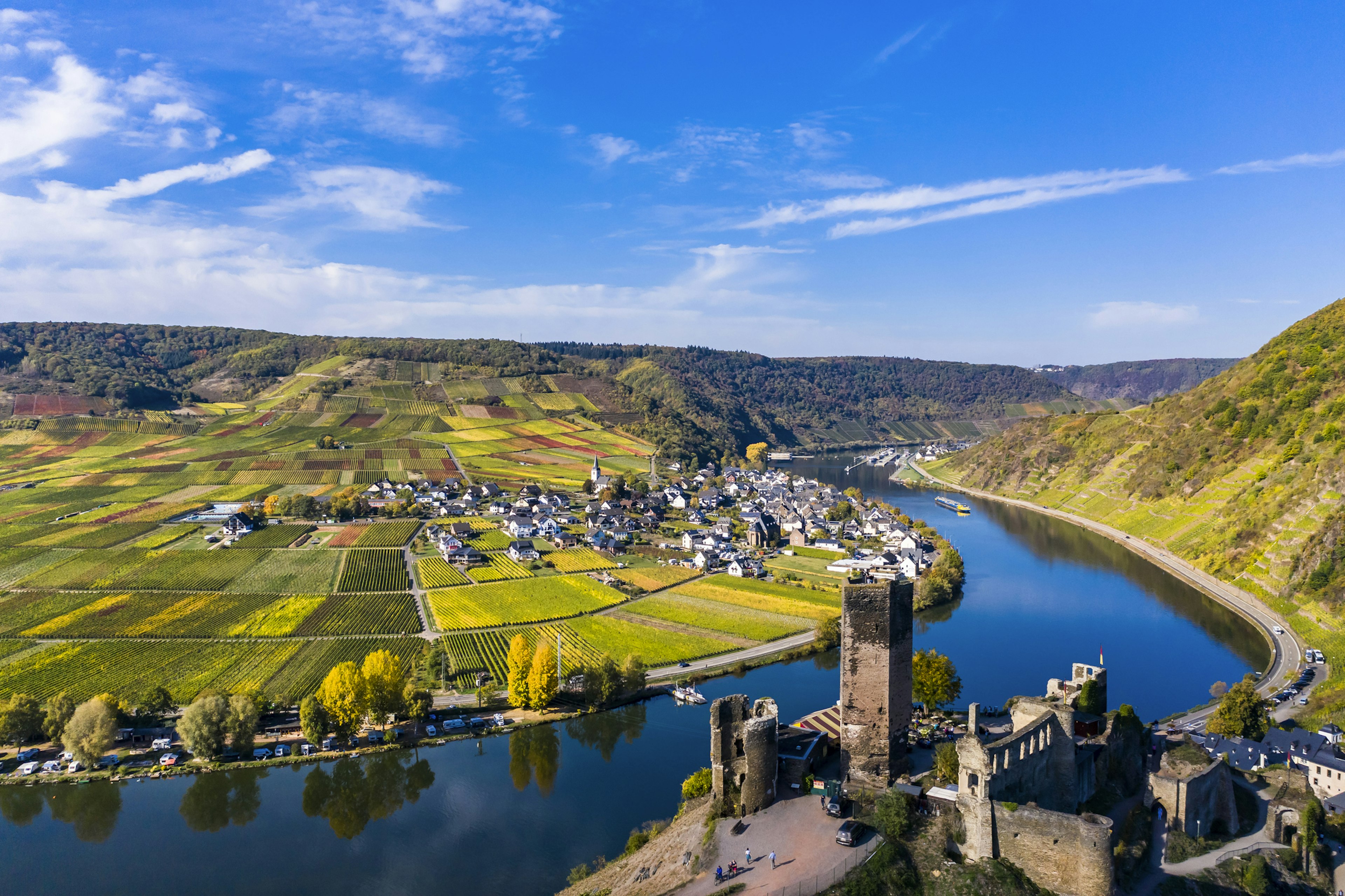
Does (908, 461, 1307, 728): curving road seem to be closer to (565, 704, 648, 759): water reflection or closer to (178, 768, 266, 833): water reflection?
(565, 704, 648, 759): water reflection

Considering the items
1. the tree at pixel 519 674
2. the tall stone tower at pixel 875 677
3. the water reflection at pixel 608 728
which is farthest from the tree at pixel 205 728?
the tall stone tower at pixel 875 677

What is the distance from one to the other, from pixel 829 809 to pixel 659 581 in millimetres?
42775

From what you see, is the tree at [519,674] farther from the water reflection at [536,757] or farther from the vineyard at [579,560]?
the vineyard at [579,560]

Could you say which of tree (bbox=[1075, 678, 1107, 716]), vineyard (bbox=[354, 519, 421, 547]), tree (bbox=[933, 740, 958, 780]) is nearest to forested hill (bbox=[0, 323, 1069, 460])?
vineyard (bbox=[354, 519, 421, 547])

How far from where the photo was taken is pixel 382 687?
37.2 meters

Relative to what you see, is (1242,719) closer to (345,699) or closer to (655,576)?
(345,699)

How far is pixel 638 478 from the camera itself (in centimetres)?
11625

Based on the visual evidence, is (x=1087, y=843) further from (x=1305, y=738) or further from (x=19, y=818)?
(x=19, y=818)

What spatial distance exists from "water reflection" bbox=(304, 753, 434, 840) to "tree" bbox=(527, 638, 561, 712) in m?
6.35

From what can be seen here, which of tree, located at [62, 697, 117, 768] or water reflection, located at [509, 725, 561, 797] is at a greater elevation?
tree, located at [62, 697, 117, 768]

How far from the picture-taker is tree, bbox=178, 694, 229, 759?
34.1m

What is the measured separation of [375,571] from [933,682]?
47316 millimetres

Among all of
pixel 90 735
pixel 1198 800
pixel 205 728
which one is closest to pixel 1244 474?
pixel 1198 800

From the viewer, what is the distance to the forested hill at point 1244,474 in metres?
53.2
